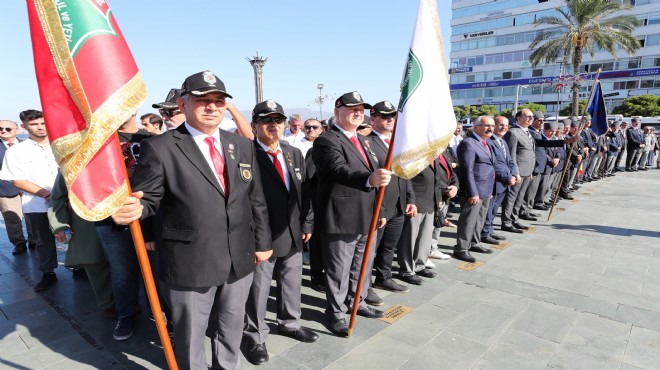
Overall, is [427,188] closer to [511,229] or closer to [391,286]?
[391,286]

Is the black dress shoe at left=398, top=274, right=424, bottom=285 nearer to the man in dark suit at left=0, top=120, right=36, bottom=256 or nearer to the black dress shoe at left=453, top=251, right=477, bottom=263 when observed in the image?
the black dress shoe at left=453, top=251, right=477, bottom=263

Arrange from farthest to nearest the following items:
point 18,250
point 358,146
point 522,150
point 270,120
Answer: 1. point 522,150
2. point 18,250
3. point 358,146
4. point 270,120

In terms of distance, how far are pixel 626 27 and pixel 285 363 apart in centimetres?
3375

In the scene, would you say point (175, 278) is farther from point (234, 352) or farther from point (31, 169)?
point (31, 169)

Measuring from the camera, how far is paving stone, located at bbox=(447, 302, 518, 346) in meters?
3.29

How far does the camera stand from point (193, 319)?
2.35 metres

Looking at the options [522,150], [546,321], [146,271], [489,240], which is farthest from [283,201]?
[522,150]

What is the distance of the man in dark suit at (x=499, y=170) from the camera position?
5.73 m

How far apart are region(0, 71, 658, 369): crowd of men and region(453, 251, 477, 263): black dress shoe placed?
0.6 inches

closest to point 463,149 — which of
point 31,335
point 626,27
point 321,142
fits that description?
point 321,142

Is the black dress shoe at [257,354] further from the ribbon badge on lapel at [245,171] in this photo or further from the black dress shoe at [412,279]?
the black dress shoe at [412,279]

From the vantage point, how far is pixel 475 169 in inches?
209

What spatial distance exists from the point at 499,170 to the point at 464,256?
1.45 m

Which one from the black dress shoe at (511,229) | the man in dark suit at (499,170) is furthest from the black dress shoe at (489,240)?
the black dress shoe at (511,229)
